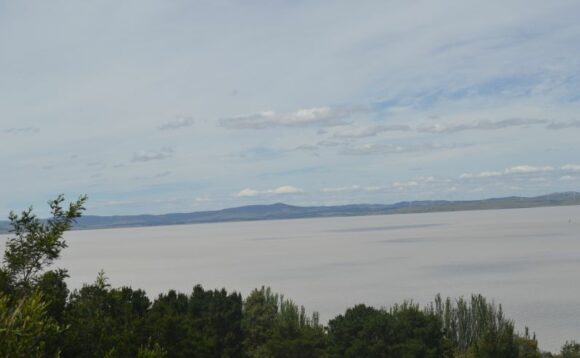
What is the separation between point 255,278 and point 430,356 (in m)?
133

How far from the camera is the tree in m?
20.5

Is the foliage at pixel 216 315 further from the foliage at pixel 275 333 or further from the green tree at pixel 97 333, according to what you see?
the green tree at pixel 97 333

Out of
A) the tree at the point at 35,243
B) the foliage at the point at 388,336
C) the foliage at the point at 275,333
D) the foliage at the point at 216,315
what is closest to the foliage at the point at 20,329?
the tree at the point at 35,243

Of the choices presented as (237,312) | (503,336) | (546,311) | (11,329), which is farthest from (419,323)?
(546,311)

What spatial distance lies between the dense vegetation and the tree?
0.04 meters

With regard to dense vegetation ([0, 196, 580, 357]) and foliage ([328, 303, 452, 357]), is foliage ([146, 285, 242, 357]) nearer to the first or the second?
dense vegetation ([0, 196, 580, 357])

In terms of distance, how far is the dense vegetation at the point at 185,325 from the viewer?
20938 mm

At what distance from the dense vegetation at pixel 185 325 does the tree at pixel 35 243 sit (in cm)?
4

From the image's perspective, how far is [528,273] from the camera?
17662 cm

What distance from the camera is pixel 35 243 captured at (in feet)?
68.1

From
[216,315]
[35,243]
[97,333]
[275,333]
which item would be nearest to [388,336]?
[275,333]

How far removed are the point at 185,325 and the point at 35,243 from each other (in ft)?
99.2

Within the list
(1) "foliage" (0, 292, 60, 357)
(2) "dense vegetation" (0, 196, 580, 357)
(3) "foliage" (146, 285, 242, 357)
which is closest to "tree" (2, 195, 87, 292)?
(2) "dense vegetation" (0, 196, 580, 357)

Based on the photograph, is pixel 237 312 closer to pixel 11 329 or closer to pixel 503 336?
pixel 503 336
